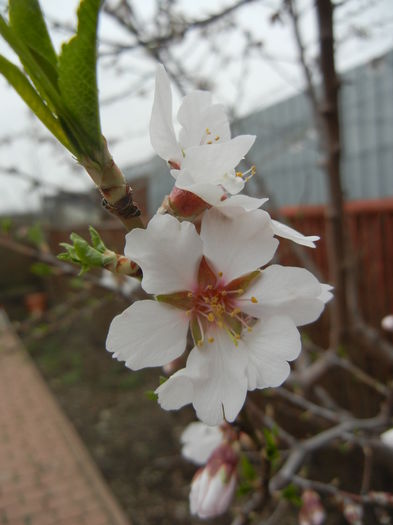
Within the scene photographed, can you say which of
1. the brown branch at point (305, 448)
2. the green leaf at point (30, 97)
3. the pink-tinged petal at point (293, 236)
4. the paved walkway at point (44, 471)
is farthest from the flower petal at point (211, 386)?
the paved walkway at point (44, 471)

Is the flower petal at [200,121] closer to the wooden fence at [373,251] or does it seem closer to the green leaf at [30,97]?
the green leaf at [30,97]

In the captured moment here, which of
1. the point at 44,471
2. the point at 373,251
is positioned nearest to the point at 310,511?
the point at 373,251

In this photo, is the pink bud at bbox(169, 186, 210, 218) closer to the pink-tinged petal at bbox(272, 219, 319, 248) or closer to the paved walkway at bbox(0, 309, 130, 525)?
the pink-tinged petal at bbox(272, 219, 319, 248)

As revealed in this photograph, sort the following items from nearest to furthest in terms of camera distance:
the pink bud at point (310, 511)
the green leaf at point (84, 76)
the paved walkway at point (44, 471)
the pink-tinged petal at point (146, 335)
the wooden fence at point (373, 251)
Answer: the green leaf at point (84, 76)
the pink-tinged petal at point (146, 335)
the pink bud at point (310, 511)
the wooden fence at point (373, 251)
the paved walkway at point (44, 471)

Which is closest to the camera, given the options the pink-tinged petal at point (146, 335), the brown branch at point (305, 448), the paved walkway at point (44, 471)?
the pink-tinged petal at point (146, 335)

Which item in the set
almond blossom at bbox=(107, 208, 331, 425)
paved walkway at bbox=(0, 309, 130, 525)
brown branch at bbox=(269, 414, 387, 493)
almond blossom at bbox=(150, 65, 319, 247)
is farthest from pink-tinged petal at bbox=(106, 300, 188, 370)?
paved walkway at bbox=(0, 309, 130, 525)
